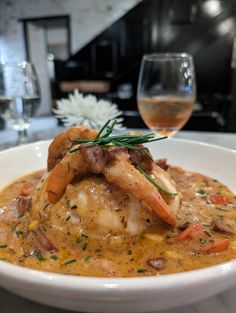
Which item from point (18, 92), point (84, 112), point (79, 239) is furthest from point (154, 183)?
point (18, 92)

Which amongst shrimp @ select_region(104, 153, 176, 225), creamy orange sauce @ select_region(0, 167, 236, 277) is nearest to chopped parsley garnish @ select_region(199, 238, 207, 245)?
creamy orange sauce @ select_region(0, 167, 236, 277)

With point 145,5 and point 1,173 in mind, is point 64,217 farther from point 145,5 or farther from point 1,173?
point 145,5

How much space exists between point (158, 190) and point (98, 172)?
220mm

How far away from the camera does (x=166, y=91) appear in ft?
7.36

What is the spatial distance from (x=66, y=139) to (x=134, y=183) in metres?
0.38

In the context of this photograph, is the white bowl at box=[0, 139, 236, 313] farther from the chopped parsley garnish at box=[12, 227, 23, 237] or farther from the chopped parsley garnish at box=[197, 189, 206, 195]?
the chopped parsley garnish at box=[197, 189, 206, 195]

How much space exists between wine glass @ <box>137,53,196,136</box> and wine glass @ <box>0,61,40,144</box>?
79 cm

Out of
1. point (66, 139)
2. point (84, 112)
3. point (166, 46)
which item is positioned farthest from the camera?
point (166, 46)

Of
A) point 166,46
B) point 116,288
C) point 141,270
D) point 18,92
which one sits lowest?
point 141,270

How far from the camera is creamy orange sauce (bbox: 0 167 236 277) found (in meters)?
0.92

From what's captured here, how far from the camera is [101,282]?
0.64 m

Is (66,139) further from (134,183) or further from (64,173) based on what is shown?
(134,183)

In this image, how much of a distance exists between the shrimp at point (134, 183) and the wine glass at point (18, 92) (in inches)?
57.8

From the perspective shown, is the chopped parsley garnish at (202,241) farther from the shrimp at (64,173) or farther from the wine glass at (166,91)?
the wine glass at (166,91)
